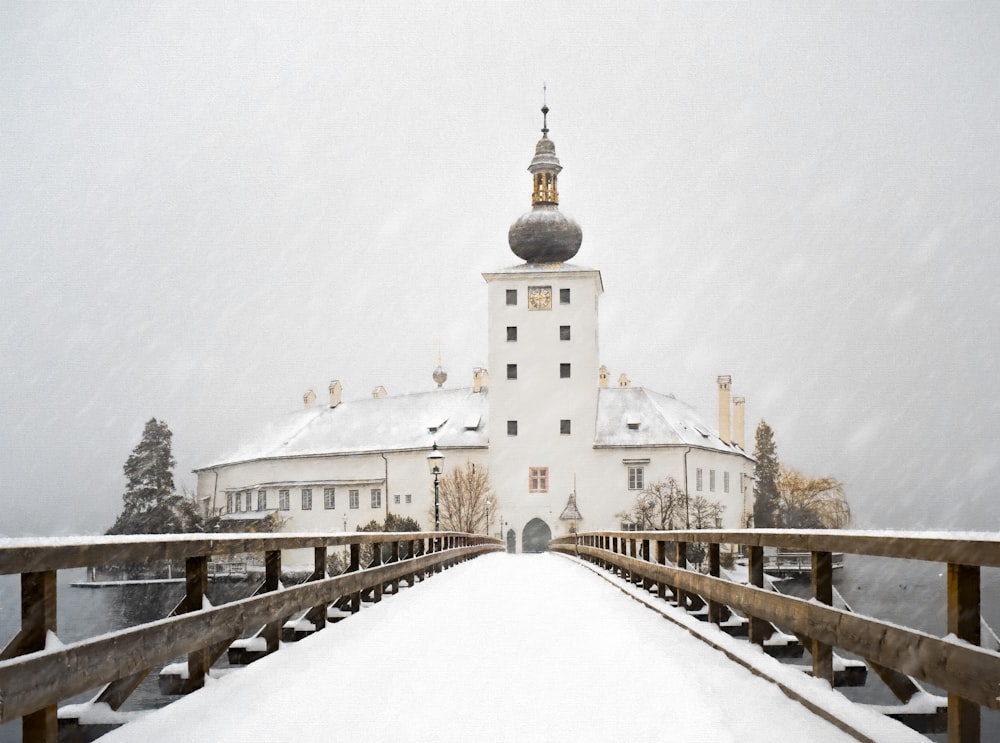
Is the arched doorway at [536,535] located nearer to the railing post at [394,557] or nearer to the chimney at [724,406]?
the chimney at [724,406]

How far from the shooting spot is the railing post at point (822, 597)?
17.8 feet

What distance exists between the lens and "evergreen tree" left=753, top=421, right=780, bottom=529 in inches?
4104

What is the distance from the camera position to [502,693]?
19.2 ft

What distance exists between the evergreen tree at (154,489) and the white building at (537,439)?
5.55 meters

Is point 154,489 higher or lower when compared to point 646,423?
lower

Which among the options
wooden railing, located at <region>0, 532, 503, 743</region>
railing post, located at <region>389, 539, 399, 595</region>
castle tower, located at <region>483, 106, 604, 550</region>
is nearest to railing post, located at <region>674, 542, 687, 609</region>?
wooden railing, located at <region>0, 532, 503, 743</region>

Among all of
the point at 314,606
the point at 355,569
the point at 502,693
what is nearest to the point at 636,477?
the point at 355,569

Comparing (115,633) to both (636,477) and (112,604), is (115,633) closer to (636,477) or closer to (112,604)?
(112,604)

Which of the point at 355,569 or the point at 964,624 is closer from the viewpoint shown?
the point at 964,624

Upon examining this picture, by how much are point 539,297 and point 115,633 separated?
70893 mm

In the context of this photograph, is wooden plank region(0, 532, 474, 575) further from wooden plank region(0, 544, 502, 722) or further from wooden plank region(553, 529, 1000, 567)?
wooden plank region(553, 529, 1000, 567)

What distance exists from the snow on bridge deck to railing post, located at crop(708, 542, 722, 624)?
291 millimetres

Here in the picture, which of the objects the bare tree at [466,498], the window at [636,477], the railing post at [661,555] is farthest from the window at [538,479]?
the railing post at [661,555]

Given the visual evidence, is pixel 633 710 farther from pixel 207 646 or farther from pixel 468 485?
pixel 468 485
